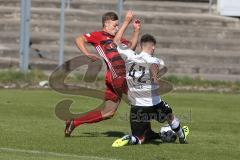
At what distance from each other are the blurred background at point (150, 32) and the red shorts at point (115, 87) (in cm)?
1057

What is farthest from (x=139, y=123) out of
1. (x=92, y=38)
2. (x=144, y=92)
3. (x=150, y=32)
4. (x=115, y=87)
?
(x=150, y=32)

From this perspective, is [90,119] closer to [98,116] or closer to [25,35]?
[98,116]

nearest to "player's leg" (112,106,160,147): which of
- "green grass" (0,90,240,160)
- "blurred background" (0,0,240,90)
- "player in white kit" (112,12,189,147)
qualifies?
"player in white kit" (112,12,189,147)

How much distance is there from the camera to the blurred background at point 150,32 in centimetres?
2538

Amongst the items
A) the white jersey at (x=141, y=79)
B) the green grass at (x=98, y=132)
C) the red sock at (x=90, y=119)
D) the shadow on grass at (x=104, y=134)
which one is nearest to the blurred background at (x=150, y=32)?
the green grass at (x=98, y=132)

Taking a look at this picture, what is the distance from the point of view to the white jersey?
1224cm

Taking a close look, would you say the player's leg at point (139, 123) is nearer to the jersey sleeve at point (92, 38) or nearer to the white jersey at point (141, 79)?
the white jersey at point (141, 79)

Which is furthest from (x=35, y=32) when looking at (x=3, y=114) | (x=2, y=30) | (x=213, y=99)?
(x=3, y=114)

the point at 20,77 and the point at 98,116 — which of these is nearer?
the point at 98,116

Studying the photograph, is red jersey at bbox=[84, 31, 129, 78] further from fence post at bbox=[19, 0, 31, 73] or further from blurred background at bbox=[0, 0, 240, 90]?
fence post at bbox=[19, 0, 31, 73]

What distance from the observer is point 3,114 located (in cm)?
1606

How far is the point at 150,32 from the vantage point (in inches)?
1177

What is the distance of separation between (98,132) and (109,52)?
1574 millimetres

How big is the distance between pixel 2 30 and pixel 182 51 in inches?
239
